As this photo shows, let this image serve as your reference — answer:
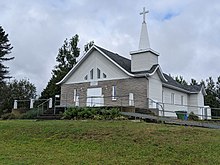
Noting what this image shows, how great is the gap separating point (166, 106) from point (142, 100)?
454 cm

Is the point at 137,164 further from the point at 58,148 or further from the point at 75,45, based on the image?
the point at 75,45

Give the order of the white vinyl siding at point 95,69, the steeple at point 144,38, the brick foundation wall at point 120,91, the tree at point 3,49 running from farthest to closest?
the tree at point 3,49 → the steeple at point 144,38 → the white vinyl siding at point 95,69 → the brick foundation wall at point 120,91

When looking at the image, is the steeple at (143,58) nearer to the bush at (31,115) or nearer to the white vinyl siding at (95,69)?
the white vinyl siding at (95,69)

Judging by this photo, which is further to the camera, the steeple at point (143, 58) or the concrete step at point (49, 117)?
the steeple at point (143, 58)

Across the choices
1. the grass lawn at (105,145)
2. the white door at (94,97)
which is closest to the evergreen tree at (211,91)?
the white door at (94,97)

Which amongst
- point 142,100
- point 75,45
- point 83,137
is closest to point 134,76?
point 142,100

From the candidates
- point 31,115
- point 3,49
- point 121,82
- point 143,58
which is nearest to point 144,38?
point 143,58

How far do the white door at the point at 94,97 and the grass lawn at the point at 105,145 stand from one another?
415 inches

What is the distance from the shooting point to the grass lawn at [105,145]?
388 inches

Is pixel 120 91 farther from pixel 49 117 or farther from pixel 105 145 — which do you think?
pixel 105 145

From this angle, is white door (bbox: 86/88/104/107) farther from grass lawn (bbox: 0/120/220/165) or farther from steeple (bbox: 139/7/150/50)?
grass lawn (bbox: 0/120/220/165)

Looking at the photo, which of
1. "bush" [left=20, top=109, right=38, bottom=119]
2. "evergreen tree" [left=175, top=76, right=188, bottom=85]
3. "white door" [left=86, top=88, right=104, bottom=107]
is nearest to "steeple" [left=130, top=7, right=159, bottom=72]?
"white door" [left=86, top=88, right=104, bottom=107]

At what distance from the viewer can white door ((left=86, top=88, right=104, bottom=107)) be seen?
26.0m

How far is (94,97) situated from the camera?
84.7 ft
